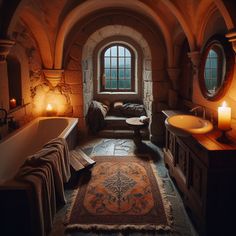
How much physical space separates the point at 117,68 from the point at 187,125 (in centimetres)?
391

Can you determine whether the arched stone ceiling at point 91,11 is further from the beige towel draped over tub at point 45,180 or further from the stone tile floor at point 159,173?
the beige towel draped over tub at point 45,180

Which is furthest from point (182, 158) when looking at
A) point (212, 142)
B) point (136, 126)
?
point (136, 126)

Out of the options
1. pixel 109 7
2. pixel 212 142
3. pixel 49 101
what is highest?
pixel 109 7

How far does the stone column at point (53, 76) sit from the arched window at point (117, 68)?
71.1 inches

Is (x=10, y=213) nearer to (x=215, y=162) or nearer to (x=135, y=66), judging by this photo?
(x=215, y=162)

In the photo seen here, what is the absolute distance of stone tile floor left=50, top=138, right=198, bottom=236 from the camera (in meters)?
2.37

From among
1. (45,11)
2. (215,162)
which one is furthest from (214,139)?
(45,11)

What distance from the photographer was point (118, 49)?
253 inches

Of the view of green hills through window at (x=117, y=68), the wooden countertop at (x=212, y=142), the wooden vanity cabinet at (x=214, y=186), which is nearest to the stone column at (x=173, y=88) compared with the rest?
the view of green hills through window at (x=117, y=68)

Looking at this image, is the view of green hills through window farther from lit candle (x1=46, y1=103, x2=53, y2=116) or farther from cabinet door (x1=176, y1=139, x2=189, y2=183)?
cabinet door (x1=176, y1=139, x2=189, y2=183)

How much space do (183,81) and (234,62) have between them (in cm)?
212

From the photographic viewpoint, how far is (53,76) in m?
4.78

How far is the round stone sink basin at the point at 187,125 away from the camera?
7.96 feet

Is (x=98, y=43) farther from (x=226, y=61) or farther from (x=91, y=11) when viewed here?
(x=226, y=61)
